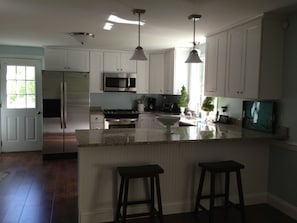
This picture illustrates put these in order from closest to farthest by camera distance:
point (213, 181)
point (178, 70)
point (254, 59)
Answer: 1. point (213, 181)
2. point (254, 59)
3. point (178, 70)

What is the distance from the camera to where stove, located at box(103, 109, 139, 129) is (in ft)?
18.0

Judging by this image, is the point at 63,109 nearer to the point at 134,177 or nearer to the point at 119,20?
the point at 119,20

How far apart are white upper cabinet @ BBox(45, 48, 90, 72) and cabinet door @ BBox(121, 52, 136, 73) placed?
2.54 feet

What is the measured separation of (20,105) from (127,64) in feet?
8.34

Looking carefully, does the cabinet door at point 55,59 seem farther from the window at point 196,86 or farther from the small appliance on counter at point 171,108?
the window at point 196,86

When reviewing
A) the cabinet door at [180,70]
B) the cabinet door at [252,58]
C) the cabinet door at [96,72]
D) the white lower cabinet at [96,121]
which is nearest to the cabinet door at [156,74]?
the cabinet door at [180,70]

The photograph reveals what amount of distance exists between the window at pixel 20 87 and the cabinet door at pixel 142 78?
2.33 metres

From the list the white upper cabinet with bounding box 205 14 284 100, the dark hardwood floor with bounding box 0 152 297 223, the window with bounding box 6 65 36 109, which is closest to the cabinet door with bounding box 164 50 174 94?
the white upper cabinet with bounding box 205 14 284 100

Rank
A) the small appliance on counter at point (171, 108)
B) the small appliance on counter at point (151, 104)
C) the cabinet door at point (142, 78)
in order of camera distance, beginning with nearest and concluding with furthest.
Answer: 1. the small appliance on counter at point (171, 108)
2. the cabinet door at point (142, 78)
3. the small appliance on counter at point (151, 104)

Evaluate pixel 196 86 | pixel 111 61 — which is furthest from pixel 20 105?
pixel 196 86

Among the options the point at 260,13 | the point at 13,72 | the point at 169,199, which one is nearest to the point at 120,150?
the point at 169,199

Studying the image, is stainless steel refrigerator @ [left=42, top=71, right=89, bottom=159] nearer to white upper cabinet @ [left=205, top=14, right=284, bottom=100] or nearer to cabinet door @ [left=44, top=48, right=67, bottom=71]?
cabinet door @ [left=44, top=48, right=67, bottom=71]

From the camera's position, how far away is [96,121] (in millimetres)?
5539

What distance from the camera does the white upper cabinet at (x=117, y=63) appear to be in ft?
19.1
